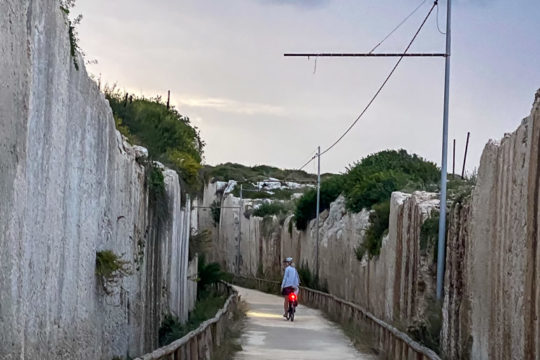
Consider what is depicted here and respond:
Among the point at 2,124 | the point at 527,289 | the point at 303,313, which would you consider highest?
the point at 2,124

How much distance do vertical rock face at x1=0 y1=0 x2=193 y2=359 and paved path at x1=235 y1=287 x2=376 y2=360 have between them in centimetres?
318

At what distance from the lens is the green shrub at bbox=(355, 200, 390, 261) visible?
110ft

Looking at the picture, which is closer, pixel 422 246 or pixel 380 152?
pixel 422 246

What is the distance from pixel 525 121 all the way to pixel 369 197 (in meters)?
27.2

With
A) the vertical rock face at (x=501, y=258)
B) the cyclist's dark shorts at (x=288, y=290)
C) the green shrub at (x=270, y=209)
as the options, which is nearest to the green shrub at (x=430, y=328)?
the vertical rock face at (x=501, y=258)

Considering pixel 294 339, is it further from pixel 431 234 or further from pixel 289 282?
pixel 289 282

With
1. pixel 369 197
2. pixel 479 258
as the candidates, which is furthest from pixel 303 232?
pixel 479 258

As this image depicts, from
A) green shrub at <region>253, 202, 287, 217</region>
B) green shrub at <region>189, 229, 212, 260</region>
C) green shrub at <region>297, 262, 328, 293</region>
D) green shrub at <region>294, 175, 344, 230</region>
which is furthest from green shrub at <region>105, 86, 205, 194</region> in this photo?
green shrub at <region>253, 202, 287, 217</region>

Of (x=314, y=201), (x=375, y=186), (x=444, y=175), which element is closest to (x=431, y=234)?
(x=444, y=175)

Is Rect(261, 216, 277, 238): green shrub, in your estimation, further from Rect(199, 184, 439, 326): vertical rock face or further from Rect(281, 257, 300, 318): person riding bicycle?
Rect(281, 257, 300, 318): person riding bicycle

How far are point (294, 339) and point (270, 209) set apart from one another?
152 ft

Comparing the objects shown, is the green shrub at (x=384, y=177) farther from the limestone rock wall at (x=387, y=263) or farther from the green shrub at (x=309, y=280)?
the green shrub at (x=309, y=280)

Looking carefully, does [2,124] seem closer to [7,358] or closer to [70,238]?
[7,358]

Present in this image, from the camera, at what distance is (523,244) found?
12.8 meters
